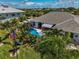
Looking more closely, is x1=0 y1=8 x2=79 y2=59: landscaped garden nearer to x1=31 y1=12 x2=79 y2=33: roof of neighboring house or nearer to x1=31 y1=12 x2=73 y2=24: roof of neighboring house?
x1=31 y1=12 x2=79 y2=33: roof of neighboring house

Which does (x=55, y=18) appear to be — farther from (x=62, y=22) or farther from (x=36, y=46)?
(x=36, y=46)

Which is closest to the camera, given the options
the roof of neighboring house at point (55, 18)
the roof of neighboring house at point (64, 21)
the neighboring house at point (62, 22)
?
the neighboring house at point (62, 22)

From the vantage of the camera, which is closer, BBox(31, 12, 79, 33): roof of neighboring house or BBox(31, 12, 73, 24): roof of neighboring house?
BBox(31, 12, 79, 33): roof of neighboring house

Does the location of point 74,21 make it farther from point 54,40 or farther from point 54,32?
point 54,40

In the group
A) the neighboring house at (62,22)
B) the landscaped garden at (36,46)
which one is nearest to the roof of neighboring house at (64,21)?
the neighboring house at (62,22)

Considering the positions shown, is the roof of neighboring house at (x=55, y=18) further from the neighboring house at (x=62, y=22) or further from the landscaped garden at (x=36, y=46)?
the landscaped garden at (x=36, y=46)

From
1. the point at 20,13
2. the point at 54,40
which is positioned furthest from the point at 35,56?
the point at 20,13

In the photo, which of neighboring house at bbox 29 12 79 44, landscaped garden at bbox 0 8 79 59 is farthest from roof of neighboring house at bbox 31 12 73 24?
landscaped garden at bbox 0 8 79 59

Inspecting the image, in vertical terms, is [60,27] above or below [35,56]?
below
